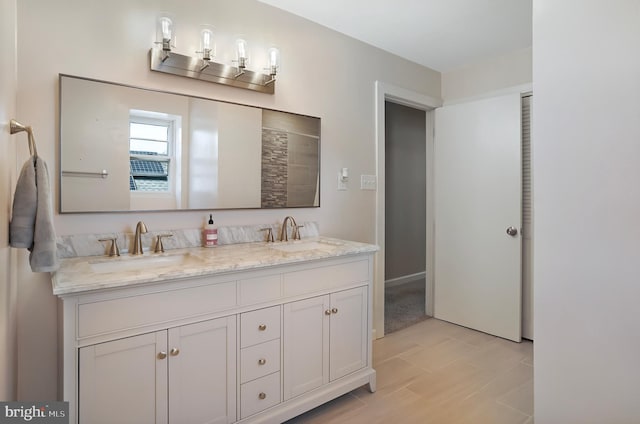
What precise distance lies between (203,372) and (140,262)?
625 millimetres

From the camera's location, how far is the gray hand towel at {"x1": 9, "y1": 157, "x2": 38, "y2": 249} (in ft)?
3.83

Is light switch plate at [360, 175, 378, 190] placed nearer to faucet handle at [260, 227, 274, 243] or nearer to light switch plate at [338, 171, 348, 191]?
light switch plate at [338, 171, 348, 191]

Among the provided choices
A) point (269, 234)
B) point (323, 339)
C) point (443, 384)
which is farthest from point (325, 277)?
point (443, 384)

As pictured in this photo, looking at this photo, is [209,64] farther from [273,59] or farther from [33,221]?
[33,221]

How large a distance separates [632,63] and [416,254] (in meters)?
3.90

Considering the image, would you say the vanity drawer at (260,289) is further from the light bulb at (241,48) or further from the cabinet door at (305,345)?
the light bulb at (241,48)

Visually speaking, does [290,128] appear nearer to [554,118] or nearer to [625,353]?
[554,118]

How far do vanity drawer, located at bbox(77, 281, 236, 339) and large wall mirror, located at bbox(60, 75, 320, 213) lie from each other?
2.09 feet

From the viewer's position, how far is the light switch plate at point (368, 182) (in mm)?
2891

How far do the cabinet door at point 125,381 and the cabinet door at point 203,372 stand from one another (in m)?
0.05

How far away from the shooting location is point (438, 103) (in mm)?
3484

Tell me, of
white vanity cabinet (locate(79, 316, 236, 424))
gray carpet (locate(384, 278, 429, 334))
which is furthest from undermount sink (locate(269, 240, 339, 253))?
gray carpet (locate(384, 278, 429, 334))

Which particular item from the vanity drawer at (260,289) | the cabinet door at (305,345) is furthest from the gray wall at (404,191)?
the vanity drawer at (260,289)

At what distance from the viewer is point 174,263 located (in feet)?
5.85
